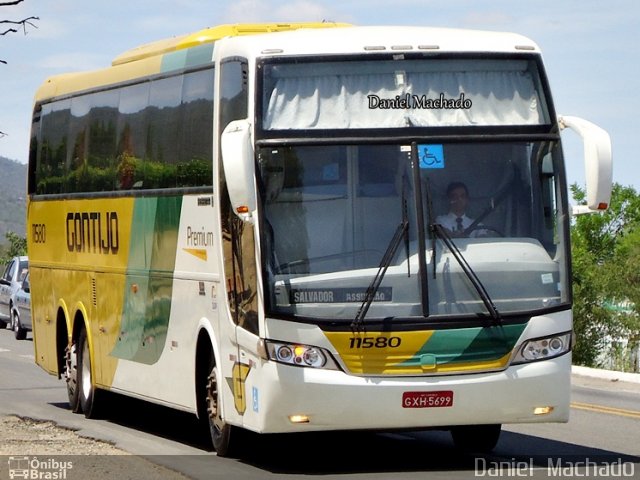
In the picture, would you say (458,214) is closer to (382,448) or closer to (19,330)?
(382,448)

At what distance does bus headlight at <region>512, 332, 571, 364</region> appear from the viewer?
11.3 meters

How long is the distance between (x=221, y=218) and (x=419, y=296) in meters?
2.00

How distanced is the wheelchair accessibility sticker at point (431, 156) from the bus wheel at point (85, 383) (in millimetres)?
6997

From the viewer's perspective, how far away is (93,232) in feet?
54.7

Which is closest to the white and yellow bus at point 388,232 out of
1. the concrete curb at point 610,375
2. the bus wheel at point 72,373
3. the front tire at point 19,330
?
the bus wheel at point 72,373

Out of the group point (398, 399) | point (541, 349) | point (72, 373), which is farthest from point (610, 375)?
point (398, 399)

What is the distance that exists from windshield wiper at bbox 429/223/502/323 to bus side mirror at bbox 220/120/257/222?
1.39m

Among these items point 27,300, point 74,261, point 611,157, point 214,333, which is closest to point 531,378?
point 611,157

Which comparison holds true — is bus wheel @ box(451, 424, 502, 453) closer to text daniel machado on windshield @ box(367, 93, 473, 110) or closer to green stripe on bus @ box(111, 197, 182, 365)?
text daniel machado on windshield @ box(367, 93, 473, 110)

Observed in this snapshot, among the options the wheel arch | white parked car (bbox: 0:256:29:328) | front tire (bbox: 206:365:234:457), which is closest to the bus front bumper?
front tire (bbox: 206:365:234:457)

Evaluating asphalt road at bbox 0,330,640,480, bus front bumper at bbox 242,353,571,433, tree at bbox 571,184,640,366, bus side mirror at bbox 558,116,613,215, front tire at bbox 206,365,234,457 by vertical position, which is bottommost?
tree at bbox 571,184,640,366

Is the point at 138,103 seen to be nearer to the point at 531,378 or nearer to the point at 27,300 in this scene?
the point at 531,378

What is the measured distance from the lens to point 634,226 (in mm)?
79750

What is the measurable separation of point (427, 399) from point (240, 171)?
2175 mm
